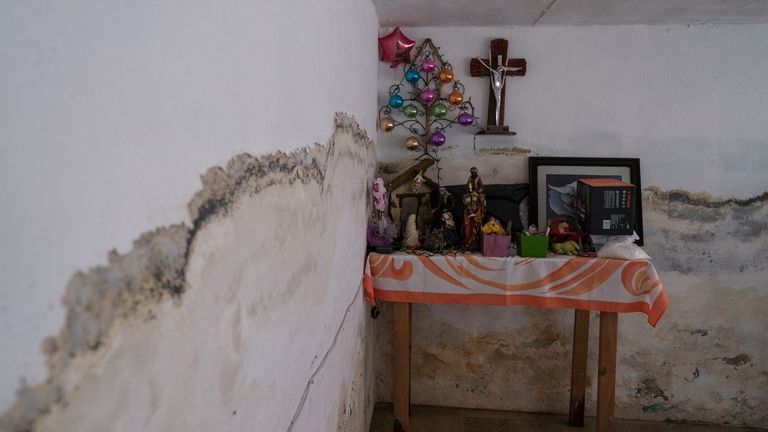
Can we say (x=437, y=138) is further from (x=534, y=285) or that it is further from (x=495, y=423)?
(x=495, y=423)

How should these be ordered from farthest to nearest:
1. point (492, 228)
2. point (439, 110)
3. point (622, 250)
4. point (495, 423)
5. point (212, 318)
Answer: point (495, 423) < point (439, 110) < point (492, 228) < point (622, 250) < point (212, 318)

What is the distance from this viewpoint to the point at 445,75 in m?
2.83

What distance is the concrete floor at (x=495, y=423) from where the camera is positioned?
2.88 meters

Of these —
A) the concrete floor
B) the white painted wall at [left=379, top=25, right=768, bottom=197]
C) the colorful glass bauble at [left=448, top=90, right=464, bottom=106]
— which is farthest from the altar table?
the colorful glass bauble at [left=448, top=90, right=464, bottom=106]

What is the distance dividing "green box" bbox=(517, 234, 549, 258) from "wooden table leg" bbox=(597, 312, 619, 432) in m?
0.43

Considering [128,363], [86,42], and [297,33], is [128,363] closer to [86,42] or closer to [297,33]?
[86,42]

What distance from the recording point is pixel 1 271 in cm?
42

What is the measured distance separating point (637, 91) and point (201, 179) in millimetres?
2748

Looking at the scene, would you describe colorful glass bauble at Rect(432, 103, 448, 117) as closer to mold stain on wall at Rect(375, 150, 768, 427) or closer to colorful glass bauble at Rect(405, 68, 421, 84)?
colorful glass bauble at Rect(405, 68, 421, 84)

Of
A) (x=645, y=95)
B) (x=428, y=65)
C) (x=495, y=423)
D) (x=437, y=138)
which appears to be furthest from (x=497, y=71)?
(x=495, y=423)

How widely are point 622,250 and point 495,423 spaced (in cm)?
123

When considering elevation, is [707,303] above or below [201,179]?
below

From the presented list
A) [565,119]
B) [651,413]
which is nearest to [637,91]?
[565,119]

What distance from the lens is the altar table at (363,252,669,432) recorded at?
2.41 m
